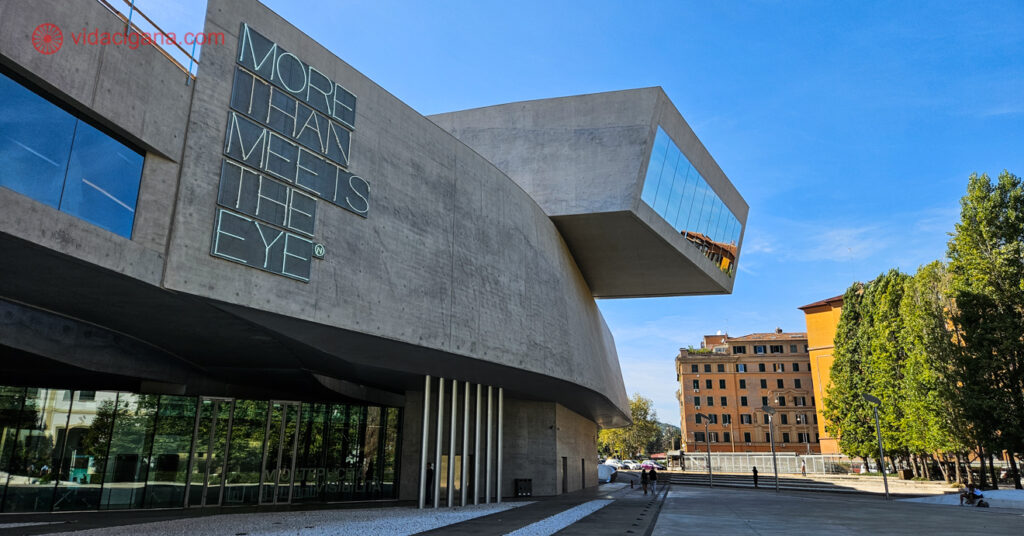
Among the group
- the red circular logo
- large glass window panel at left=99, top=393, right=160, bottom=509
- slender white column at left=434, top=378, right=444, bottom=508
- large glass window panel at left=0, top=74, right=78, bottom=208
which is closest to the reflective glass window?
large glass window panel at left=0, top=74, right=78, bottom=208

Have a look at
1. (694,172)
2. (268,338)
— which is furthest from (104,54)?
(694,172)

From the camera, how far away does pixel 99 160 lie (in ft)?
36.3

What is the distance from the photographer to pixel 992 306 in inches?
1101

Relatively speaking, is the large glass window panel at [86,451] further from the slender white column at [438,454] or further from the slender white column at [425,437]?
the slender white column at [438,454]

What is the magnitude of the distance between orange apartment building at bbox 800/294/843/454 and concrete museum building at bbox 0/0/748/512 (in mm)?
44664

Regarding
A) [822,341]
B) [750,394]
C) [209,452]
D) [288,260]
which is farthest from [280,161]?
[750,394]

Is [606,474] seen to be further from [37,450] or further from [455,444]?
[37,450]

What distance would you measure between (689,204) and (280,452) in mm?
21831

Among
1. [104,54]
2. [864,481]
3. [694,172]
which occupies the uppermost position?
[694,172]

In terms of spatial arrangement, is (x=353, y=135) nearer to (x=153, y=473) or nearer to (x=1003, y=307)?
(x=153, y=473)

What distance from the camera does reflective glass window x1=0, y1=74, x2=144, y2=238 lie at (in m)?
9.75

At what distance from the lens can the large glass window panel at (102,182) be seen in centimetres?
1059

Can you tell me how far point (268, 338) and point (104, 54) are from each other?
7.86 m

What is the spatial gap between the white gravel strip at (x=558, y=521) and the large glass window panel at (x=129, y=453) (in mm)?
13976
